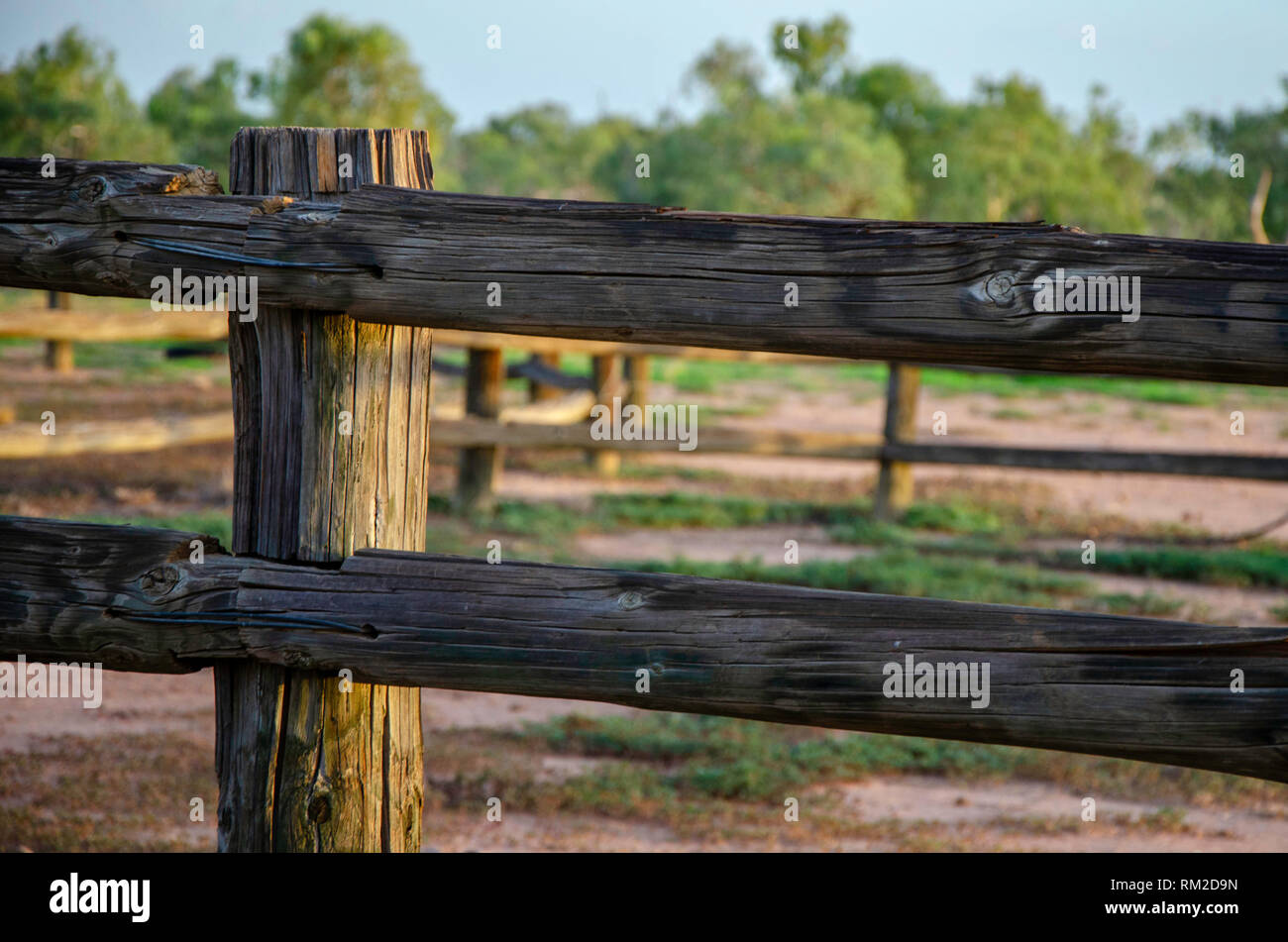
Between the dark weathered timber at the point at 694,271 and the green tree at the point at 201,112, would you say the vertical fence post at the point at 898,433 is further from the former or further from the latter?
the green tree at the point at 201,112

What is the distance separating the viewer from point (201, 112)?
4181 centimetres

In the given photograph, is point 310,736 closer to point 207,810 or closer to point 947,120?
point 207,810

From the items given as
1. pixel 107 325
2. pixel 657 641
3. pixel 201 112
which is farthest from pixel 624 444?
pixel 201 112

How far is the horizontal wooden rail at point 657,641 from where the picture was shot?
A: 1.65m

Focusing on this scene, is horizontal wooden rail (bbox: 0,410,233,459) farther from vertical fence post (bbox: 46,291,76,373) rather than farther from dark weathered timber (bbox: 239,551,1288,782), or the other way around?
→ vertical fence post (bbox: 46,291,76,373)

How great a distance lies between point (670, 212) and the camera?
5.90 feet

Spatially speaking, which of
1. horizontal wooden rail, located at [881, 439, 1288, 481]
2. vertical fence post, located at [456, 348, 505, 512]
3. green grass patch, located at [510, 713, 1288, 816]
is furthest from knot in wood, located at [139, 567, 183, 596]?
horizontal wooden rail, located at [881, 439, 1288, 481]

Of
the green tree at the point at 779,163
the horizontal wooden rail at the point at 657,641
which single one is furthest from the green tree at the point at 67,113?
the horizontal wooden rail at the point at 657,641

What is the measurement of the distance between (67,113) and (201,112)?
24.2 feet

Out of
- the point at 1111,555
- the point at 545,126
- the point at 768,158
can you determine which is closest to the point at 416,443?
the point at 1111,555

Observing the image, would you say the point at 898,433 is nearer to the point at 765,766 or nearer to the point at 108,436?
the point at 765,766
